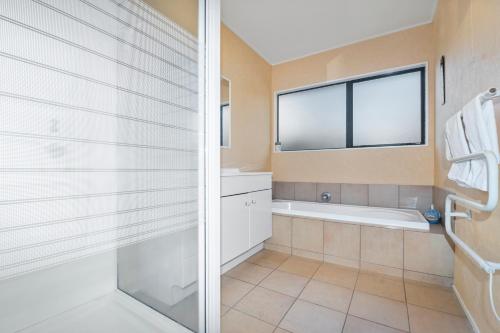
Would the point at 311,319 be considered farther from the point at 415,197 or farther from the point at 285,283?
the point at 415,197

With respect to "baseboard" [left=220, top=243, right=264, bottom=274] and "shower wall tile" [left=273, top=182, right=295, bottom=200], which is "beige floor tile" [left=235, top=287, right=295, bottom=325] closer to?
"baseboard" [left=220, top=243, right=264, bottom=274]

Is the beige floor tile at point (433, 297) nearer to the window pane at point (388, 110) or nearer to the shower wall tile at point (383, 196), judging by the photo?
the shower wall tile at point (383, 196)

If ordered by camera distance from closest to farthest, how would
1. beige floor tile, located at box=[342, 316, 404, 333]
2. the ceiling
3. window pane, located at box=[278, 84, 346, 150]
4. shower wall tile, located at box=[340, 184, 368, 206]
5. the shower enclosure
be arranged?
the shower enclosure → beige floor tile, located at box=[342, 316, 404, 333] → the ceiling → shower wall tile, located at box=[340, 184, 368, 206] → window pane, located at box=[278, 84, 346, 150]

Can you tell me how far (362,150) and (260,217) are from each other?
1556 mm

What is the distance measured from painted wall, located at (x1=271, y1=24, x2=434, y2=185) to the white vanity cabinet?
2.98 ft

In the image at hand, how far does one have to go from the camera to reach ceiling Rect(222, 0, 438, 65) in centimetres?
210

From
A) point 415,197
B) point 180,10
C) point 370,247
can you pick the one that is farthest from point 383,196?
point 180,10

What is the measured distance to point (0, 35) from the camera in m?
0.62

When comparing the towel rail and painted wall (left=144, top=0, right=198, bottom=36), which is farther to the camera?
painted wall (left=144, top=0, right=198, bottom=36)

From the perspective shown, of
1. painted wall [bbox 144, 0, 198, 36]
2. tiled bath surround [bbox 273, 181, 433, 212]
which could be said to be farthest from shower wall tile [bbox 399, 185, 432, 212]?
painted wall [bbox 144, 0, 198, 36]

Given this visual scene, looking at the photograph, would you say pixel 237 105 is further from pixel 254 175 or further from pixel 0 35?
pixel 0 35

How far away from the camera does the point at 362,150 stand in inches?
105

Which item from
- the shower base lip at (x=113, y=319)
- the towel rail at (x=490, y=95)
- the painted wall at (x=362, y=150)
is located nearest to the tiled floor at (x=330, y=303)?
the shower base lip at (x=113, y=319)

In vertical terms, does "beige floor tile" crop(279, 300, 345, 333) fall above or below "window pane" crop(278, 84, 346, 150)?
below
